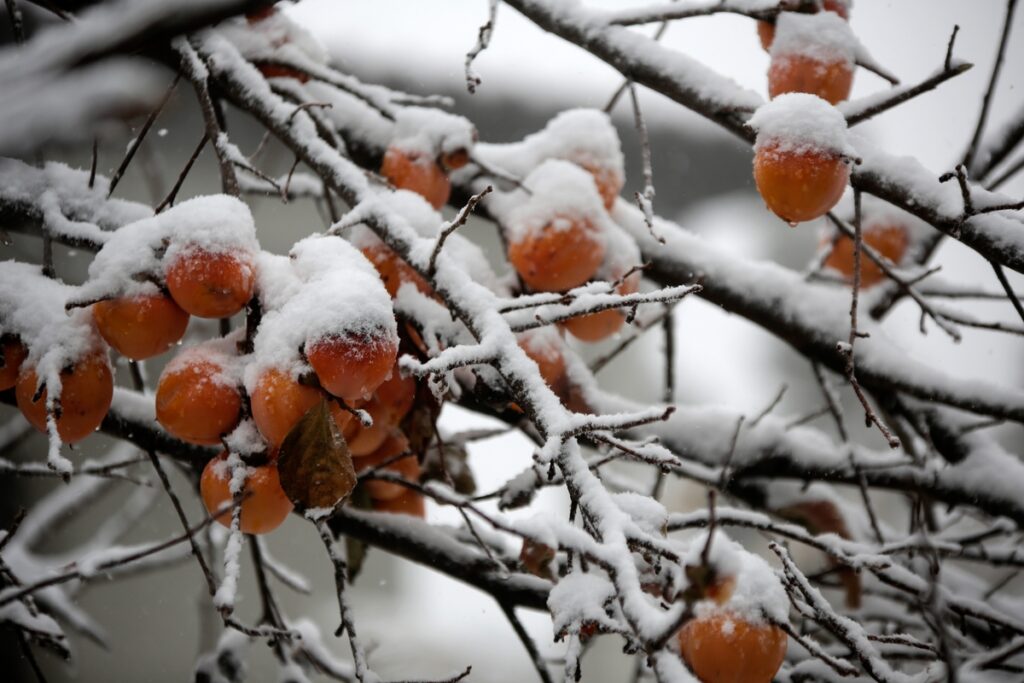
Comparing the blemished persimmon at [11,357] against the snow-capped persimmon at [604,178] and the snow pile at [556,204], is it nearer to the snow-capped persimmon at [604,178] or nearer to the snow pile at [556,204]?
the snow pile at [556,204]

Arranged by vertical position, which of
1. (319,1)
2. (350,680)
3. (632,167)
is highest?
(632,167)

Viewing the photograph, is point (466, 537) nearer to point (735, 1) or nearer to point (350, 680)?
point (350, 680)

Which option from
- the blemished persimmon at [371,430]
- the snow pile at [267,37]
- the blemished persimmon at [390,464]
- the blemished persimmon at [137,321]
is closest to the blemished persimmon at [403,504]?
the blemished persimmon at [390,464]

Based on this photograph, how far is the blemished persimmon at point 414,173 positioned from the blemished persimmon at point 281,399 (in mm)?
381

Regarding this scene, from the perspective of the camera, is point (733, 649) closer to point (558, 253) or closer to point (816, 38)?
point (558, 253)

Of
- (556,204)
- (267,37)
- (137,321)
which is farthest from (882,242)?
(137,321)

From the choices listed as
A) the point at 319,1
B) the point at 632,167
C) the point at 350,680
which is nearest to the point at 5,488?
the point at 350,680

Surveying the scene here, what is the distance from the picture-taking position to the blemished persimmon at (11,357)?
634 mm

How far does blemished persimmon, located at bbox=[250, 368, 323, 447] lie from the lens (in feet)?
1.85

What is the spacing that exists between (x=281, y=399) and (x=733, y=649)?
1.18 feet

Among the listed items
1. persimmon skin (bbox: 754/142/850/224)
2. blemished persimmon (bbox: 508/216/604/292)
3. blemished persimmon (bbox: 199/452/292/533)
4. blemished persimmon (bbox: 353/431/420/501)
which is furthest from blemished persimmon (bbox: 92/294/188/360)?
persimmon skin (bbox: 754/142/850/224)

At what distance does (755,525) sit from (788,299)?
1.47 feet

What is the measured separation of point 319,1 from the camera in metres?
1.00

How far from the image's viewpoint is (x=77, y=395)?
0.63 m
